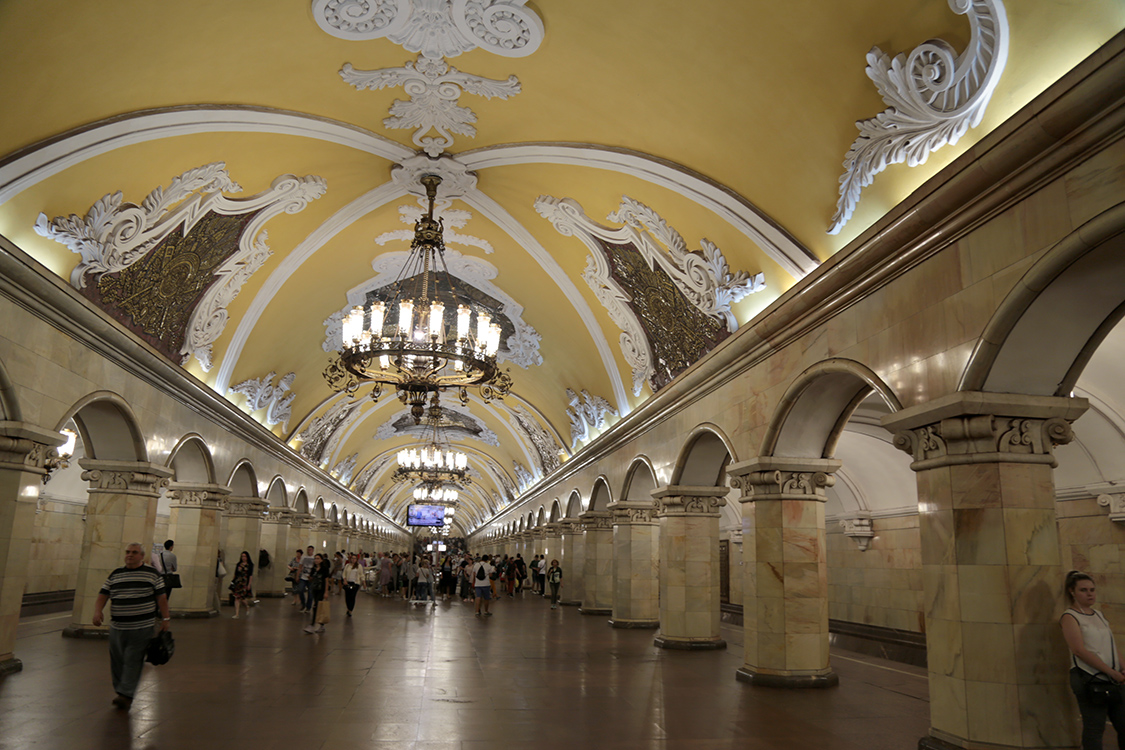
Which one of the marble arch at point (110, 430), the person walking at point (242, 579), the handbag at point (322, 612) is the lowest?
the handbag at point (322, 612)

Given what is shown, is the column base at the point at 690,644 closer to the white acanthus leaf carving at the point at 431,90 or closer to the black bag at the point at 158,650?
the black bag at the point at 158,650

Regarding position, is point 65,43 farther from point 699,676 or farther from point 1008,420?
point 699,676

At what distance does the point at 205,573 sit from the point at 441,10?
35.0 ft

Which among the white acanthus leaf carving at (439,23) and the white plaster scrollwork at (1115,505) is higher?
the white acanthus leaf carving at (439,23)

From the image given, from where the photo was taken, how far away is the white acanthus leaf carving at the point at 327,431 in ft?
68.7

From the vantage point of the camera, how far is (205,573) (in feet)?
44.1

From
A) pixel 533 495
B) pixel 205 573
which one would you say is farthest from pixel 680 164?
pixel 533 495

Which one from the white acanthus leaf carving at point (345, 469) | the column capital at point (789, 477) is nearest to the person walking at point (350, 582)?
the column capital at point (789, 477)

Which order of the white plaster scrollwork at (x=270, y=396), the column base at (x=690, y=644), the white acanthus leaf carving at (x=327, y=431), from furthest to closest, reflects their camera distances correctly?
the white acanthus leaf carving at (x=327, y=431) → the white plaster scrollwork at (x=270, y=396) → the column base at (x=690, y=644)

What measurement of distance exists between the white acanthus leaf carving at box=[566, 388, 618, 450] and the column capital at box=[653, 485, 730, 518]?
397 centimetres

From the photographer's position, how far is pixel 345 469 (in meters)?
28.5

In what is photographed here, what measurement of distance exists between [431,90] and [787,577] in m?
6.47

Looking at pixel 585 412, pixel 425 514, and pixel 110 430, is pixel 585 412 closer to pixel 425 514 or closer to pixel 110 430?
pixel 110 430

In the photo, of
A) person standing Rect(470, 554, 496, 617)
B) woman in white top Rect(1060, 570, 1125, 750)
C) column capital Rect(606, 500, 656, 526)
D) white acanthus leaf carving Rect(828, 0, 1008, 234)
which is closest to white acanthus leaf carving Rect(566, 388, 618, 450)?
column capital Rect(606, 500, 656, 526)
